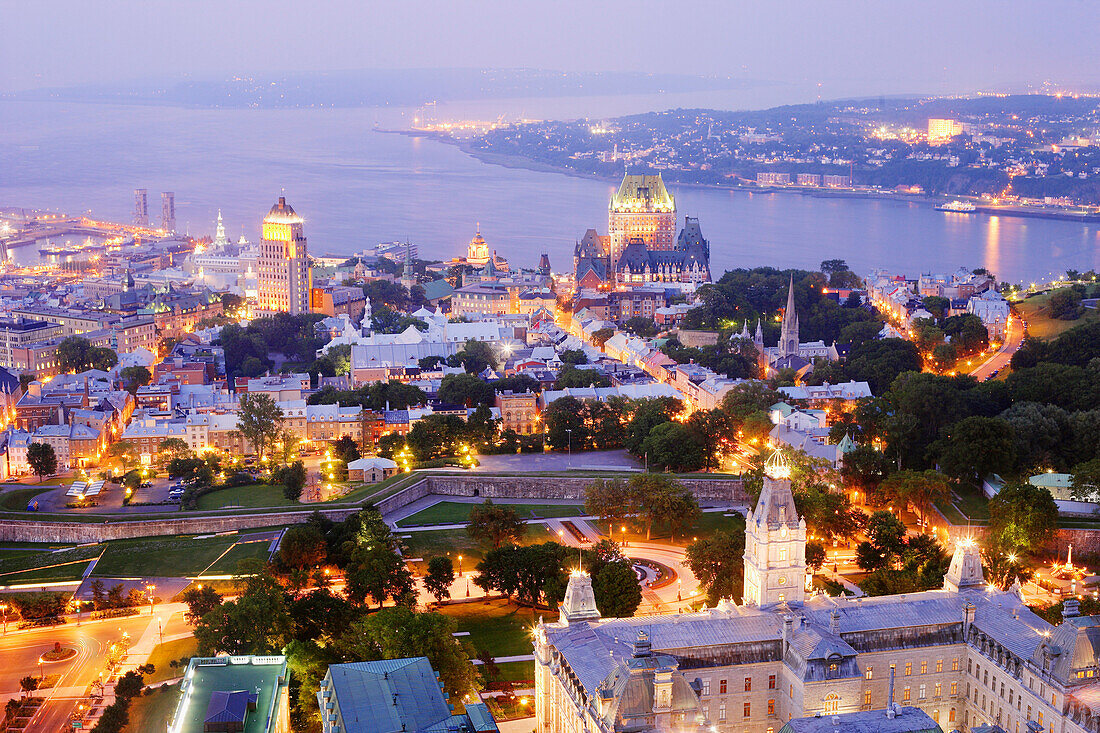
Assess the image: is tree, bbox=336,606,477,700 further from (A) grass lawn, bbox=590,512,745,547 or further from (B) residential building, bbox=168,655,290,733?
(A) grass lawn, bbox=590,512,745,547

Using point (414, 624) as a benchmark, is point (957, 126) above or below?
above

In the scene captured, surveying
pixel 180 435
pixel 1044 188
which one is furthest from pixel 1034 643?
pixel 1044 188

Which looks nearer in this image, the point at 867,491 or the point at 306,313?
the point at 867,491

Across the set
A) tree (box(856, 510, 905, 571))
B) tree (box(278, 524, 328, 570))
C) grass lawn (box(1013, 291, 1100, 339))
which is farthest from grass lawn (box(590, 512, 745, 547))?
grass lawn (box(1013, 291, 1100, 339))

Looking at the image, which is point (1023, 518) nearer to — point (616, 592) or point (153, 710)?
point (616, 592)

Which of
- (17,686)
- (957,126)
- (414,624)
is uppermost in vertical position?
(957,126)

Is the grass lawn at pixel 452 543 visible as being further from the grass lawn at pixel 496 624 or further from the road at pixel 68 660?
the road at pixel 68 660

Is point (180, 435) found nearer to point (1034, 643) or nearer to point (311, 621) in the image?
point (311, 621)
